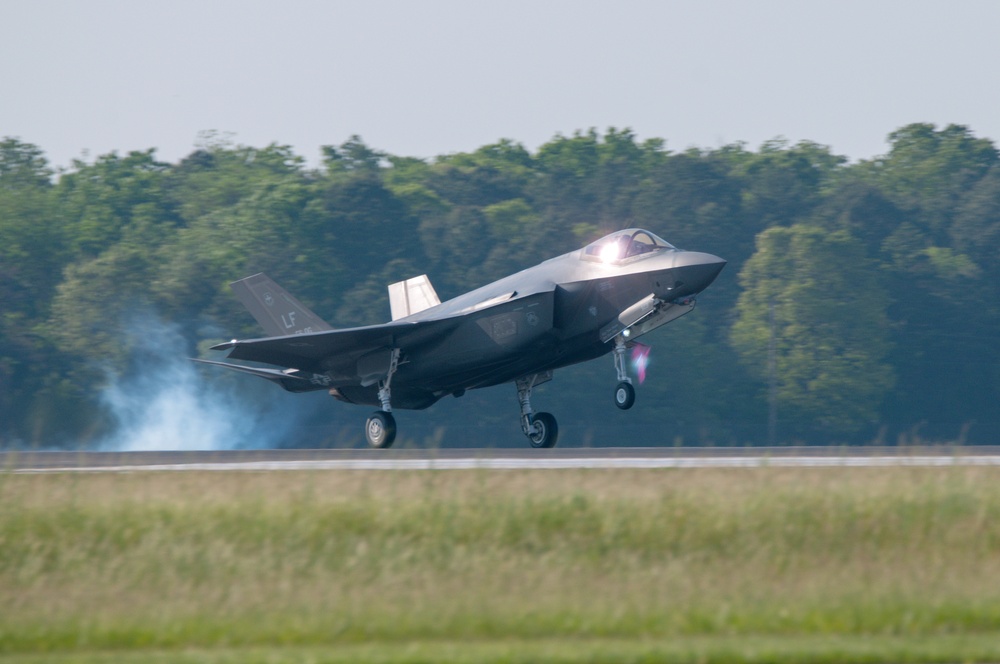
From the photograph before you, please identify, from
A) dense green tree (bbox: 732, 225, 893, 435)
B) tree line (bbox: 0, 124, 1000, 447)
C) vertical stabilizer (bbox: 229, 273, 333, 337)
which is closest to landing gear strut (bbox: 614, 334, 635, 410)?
vertical stabilizer (bbox: 229, 273, 333, 337)

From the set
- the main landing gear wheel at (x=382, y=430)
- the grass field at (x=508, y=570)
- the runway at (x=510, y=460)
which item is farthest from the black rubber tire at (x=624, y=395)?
the grass field at (x=508, y=570)

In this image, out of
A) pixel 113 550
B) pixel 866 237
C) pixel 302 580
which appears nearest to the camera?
pixel 302 580

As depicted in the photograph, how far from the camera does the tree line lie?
50.9 metres

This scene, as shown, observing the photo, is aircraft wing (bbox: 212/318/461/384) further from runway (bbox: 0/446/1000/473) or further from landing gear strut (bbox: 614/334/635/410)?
landing gear strut (bbox: 614/334/635/410)

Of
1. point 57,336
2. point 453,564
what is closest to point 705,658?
point 453,564

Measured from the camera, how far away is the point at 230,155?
3381 inches

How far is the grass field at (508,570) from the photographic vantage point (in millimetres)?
9508

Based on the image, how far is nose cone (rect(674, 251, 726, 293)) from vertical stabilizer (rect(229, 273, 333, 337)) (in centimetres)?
964

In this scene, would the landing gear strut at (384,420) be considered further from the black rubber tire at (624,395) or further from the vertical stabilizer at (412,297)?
the black rubber tire at (624,395)

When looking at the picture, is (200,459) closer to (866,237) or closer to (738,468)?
(738,468)

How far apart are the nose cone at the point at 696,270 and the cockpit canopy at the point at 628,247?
2.39 feet

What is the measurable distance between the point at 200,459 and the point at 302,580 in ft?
37.1

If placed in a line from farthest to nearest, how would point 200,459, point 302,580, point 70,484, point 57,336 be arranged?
1. point 57,336
2. point 200,459
3. point 70,484
4. point 302,580

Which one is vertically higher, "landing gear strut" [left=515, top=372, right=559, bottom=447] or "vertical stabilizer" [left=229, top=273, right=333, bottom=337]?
"vertical stabilizer" [left=229, top=273, right=333, bottom=337]
